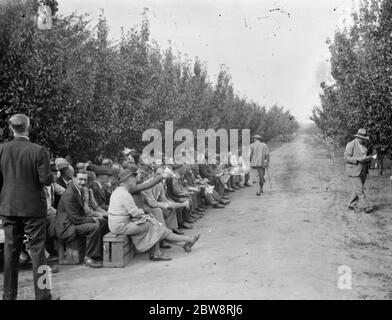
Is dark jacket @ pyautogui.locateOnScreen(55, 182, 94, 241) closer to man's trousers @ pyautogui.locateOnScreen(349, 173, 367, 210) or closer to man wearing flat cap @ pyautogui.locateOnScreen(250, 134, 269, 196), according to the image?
man's trousers @ pyautogui.locateOnScreen(349, 173, 367, 210)

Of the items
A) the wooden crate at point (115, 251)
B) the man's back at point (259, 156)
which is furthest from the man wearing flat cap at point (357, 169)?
the wooden crate at point (115, 251)

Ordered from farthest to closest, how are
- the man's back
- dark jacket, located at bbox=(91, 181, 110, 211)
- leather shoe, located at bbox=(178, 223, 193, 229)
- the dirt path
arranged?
the man's back → leather shoe, located at bbox=(178, 223, 193, 229) → dark jacket, located at bbox=(91, 181, 110, 211) → the dirt path

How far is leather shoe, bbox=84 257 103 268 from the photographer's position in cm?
707

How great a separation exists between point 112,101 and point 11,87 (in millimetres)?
4134

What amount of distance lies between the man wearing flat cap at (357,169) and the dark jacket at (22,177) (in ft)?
26.4

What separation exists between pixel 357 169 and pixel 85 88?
21.7 feet

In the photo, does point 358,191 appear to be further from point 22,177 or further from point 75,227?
point 22,177

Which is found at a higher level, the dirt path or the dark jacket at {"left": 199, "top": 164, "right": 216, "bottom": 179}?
the dark jacket at {"left": 199, "top": 164, "right": 216, "bottom": 179}

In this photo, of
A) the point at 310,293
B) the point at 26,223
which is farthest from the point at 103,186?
the point at 310,293

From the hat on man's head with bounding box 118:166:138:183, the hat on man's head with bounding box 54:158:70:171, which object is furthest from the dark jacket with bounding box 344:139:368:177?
the hat on man's head with bounding box 54:158:70:171

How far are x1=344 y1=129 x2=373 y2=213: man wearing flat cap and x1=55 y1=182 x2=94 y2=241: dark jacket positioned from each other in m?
6.73

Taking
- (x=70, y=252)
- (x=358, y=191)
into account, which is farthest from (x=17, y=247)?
(x=358, y=191)

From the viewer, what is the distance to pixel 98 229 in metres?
7.29

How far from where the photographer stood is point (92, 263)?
23.3ft
